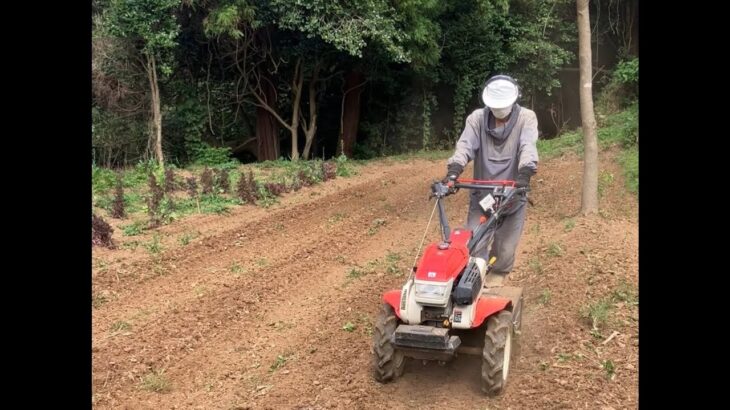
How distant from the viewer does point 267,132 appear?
19.3m

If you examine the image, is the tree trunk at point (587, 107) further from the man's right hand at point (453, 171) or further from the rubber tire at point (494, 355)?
the rubber tire at point (494, 355)

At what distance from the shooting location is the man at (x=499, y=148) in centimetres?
497

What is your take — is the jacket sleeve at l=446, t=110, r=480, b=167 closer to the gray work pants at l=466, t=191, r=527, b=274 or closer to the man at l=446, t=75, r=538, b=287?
the man at l=446, t=75, r=538, b=287

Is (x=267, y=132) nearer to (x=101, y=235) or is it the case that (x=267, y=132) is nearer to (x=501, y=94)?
(x=101, y=235)

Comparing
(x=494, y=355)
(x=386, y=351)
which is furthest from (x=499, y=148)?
(x=386, y=351)

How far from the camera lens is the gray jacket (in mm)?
5125

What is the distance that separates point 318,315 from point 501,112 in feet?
8.53

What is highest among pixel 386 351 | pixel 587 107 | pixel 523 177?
pixel 587 107

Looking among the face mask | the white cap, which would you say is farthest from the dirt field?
the white cap

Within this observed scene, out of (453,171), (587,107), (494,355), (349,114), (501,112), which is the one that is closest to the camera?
(494,355)

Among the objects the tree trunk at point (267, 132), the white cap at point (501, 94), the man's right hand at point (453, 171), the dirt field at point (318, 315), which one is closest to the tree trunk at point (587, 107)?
the dirt field at point (318, 315)

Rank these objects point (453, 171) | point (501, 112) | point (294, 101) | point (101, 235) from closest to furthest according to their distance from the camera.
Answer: point (453, 171)
point (501, 112)
point (101, 235)
point (294, 101)

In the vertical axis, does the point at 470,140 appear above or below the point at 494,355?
above

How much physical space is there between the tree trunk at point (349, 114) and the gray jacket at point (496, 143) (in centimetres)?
1539
